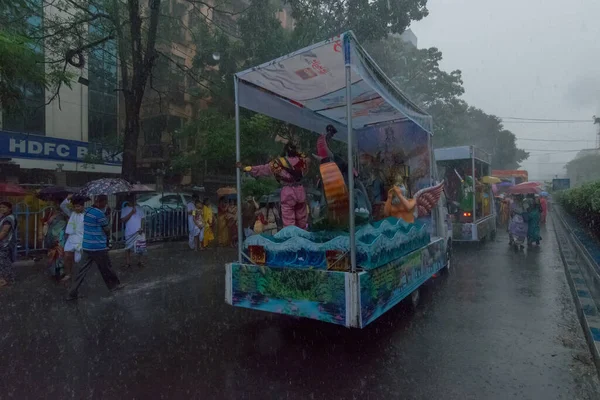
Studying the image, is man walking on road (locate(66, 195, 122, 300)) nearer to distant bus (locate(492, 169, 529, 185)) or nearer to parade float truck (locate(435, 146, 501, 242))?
parade float truck (locate(435, 146, 501, 242))

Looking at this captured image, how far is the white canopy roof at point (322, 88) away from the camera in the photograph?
408 cm

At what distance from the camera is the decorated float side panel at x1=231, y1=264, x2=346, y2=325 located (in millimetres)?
3900

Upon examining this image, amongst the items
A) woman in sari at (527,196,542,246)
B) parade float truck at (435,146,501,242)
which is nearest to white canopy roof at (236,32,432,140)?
parade float truck at (435,146,501,242)

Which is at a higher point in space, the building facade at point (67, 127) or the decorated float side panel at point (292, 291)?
the building facade at point (67, 127)

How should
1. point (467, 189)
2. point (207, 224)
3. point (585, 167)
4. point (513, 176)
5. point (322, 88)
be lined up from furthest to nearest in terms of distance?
point (585, 167) → point (513, 176) → point (467, 189) → point (207, 224) → point (322, 88)

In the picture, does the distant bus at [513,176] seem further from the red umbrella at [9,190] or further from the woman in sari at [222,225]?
the red umbrella at [9,190]

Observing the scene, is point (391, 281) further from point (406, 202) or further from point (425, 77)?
point (425, 77)

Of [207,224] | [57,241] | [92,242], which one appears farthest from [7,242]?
[207,224]

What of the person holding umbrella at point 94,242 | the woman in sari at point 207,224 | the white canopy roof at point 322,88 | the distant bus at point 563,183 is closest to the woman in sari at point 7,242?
the person holding umbrella at point 94,242

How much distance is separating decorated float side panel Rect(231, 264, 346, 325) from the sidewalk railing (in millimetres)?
5822

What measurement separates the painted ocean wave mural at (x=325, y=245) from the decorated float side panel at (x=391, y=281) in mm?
110

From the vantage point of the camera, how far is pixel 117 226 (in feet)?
36.1

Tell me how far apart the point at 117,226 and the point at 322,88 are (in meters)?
8.03

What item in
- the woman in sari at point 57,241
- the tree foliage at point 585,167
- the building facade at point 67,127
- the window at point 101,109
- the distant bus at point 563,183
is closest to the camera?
the woman in sari at point 57,241
